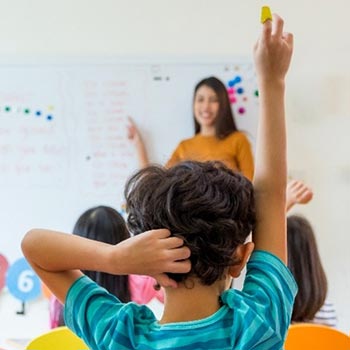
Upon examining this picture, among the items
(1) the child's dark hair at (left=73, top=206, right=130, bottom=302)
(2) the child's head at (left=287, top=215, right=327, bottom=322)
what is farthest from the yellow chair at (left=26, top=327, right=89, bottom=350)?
(2) the child's head at (left=287, top=215, right=327, bottom=322)

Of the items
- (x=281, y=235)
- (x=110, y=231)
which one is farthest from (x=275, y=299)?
(x=110, y=231)

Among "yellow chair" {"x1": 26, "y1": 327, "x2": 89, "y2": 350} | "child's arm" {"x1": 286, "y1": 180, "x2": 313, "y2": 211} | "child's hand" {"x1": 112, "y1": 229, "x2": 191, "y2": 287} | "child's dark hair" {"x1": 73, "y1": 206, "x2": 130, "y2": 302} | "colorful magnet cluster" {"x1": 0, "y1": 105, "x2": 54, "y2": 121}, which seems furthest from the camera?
"colorful magnet cluster" {"x1": 0, "y1": 105, "x2": 54, "y2": 121}

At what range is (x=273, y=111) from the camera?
0.82 meters

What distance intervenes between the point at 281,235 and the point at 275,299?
10cm

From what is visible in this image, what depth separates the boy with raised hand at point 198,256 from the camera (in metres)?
0.71

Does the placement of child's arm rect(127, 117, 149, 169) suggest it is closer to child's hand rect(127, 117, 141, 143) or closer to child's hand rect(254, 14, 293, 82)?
child's hand rect(127, 117, 141, 143)

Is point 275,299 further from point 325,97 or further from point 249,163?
point 325,97

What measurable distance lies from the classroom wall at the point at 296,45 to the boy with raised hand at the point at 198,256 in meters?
1.64

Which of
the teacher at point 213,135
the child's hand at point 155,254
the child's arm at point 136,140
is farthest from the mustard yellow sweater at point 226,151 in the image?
the child's hand at point 155,254

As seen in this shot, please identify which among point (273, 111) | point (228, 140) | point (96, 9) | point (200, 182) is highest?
point (96, 9)

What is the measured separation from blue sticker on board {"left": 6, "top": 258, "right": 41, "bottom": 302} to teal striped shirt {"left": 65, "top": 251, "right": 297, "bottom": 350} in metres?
1.69

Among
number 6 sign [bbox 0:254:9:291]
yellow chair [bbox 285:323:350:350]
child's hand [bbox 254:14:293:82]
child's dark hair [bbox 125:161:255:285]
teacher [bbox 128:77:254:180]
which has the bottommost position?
yellow chair [bbox 285:323:350:350]

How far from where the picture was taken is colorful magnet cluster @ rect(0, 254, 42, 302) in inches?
93.5

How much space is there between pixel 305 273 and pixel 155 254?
1366mm
